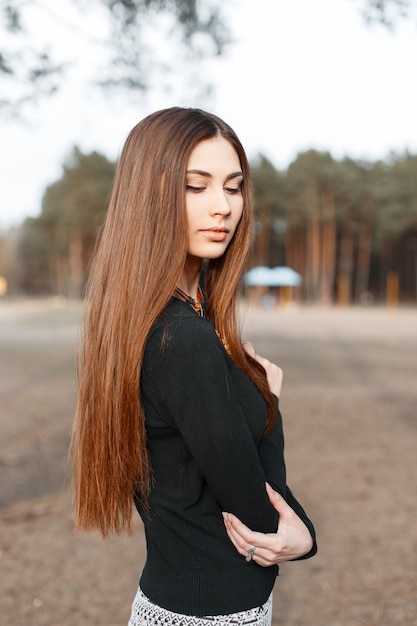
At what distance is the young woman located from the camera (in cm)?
116

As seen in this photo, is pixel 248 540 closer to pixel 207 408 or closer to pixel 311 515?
pixel 207 408

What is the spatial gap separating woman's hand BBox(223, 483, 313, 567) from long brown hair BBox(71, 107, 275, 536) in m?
0.18

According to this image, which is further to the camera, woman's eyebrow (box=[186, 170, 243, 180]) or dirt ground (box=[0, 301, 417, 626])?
dirt ground (box=[0, 301, 417, 626])

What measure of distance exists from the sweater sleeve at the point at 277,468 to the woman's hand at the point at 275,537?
0.04 metres

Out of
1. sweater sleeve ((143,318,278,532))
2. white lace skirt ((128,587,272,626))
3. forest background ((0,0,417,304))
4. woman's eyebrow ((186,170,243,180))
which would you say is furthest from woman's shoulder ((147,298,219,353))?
forest background ((0,0,417,304))

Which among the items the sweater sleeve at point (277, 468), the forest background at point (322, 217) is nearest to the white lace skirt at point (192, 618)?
the sweater sleeve at point (277, 468)

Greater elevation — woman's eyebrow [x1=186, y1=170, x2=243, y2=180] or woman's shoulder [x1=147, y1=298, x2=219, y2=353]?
woman's eyebrow [x1=186, y1=170, x2=243, y2=180]

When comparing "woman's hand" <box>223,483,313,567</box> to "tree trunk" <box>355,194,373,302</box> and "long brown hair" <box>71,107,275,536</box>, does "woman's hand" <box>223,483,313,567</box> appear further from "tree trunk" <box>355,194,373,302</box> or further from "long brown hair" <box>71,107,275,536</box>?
"tree trunk" <box>355,194,373,302</box>

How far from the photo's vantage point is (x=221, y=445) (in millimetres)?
1146

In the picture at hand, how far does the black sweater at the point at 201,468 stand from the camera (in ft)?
3.76

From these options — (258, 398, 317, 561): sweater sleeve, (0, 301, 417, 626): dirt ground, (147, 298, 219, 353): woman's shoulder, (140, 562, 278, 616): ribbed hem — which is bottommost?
(0, 301, 417, 626): dirt ground

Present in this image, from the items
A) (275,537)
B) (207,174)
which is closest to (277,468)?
(275,537)

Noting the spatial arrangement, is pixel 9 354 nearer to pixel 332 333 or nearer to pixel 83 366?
pixel 332 333

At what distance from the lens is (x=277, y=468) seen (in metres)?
1.33
